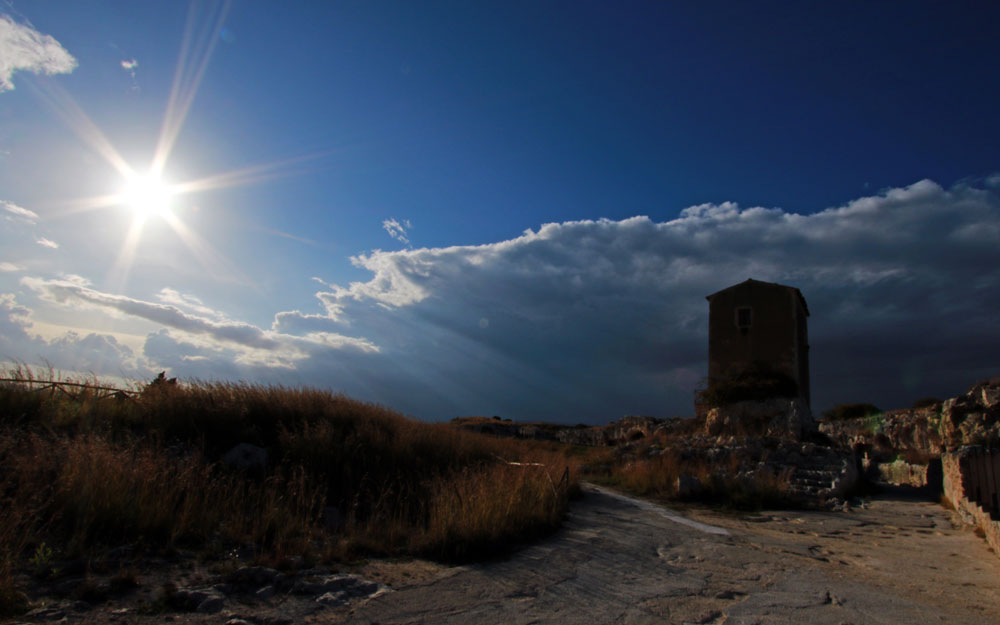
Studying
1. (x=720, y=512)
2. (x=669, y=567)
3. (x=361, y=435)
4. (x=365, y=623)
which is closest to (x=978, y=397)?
(x=720, y=512)

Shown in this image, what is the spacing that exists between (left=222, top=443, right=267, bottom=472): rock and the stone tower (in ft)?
68.3

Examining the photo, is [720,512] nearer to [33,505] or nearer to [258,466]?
[258,466]

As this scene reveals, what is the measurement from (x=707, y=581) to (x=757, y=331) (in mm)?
21390

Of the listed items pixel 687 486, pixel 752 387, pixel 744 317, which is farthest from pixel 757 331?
pixel 687 486

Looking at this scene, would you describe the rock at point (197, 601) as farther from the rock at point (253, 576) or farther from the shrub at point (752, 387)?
the shrub at point (752, 387)

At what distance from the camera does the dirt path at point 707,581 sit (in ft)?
13.8

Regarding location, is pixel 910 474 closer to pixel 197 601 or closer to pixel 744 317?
pixel 744 317

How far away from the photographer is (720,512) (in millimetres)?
10445

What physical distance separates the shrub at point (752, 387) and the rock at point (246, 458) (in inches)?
786

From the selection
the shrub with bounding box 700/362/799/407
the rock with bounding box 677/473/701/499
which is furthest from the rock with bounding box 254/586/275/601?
the shrub with bounding box 700/362/799/407

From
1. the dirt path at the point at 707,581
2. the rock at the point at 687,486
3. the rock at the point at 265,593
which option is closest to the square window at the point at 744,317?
the rock at the point at 687,486

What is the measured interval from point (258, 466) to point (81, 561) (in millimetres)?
4738

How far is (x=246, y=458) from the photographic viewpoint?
9297mm

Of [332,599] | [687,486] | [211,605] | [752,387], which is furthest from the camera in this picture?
[752,387]
